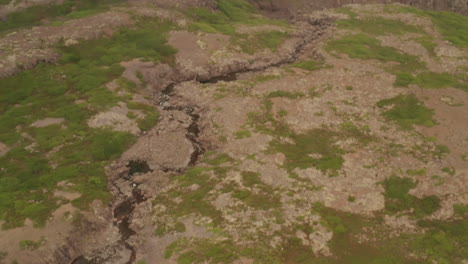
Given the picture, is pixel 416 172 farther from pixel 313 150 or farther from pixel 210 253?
pixel 210 253

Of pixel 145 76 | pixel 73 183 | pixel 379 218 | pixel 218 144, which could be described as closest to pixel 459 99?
pixel 379 218

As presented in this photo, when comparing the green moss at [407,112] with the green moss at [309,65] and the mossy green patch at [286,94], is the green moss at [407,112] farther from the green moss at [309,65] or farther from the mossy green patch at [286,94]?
the green moss at [309,65]

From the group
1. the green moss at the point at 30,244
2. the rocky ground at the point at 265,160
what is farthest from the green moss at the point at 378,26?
the green moss at the point at 30,244

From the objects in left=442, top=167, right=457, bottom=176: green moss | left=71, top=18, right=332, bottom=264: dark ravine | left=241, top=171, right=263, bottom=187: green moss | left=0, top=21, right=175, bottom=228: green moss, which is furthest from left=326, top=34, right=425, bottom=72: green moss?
left=241, top=171, right=263, bottom=187: green moss

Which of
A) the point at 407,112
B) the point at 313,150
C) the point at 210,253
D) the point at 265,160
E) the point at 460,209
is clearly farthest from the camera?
the point at 407,112

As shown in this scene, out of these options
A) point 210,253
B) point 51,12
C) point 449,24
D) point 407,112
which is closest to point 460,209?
point 407,112

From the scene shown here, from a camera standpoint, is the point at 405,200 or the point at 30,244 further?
the point at 405,200
